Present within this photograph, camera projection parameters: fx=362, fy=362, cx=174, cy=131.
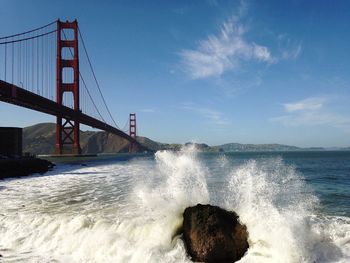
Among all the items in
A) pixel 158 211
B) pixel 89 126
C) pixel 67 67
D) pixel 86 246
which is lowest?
pixel 86 246

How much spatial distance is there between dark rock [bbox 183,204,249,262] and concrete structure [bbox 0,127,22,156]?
33.6m

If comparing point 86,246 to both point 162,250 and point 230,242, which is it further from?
point 230,242

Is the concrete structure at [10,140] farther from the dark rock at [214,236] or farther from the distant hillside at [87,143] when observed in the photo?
the distant hillside at [87,143]

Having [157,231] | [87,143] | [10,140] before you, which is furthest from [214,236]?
[87,143]

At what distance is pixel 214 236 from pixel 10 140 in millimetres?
36262

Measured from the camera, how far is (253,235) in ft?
22.1

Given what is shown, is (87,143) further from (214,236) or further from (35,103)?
(214,236)

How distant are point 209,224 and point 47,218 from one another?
465 centimetres

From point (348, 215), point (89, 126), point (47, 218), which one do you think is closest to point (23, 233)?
point (47, 218)

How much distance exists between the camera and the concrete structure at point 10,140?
121 feet

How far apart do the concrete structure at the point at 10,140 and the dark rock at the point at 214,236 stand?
110 ft

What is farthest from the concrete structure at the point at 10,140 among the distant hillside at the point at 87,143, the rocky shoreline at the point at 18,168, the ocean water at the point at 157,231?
the distant hillside at the point at 87,143

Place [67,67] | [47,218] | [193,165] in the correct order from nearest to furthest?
[47,218], [193,165], [67,67]

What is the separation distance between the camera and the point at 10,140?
1492 inches
